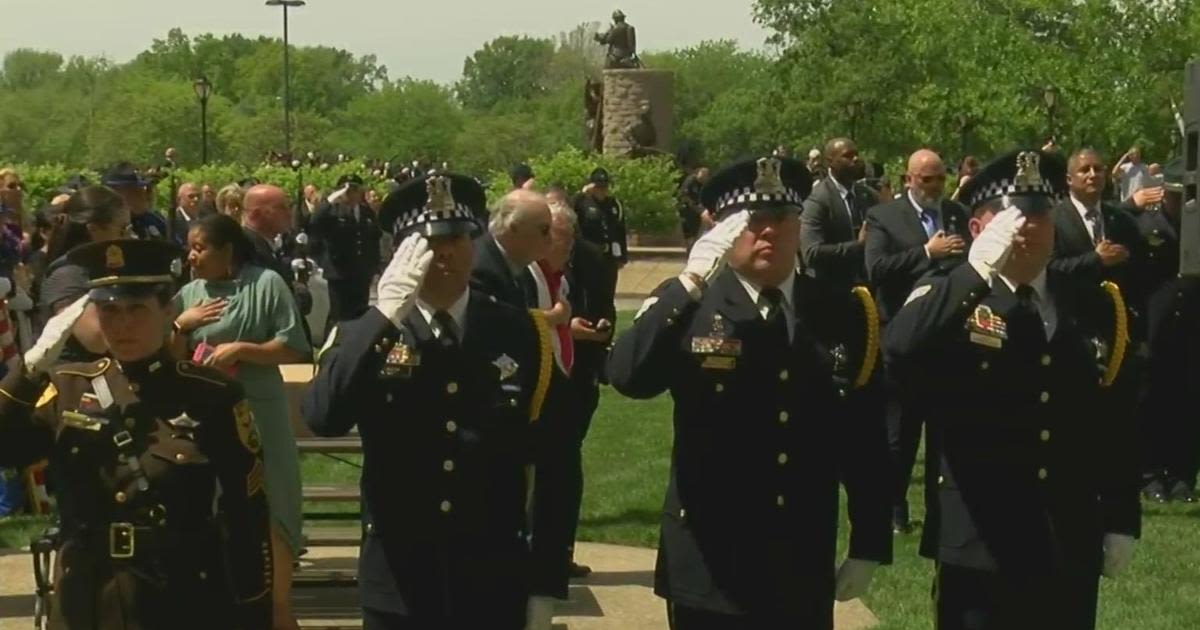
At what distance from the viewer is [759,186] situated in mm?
6621

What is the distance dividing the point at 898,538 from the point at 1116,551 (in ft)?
16.2

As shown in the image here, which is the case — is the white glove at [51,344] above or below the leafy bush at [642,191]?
above

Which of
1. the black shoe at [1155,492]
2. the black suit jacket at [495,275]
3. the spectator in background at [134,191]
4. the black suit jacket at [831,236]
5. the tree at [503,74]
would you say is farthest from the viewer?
the tree at [503,74]

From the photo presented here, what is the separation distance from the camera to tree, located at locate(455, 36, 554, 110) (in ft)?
617

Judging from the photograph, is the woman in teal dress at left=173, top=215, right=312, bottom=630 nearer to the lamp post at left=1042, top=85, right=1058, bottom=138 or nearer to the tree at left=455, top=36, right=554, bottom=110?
the lamp post at left=1042, top=85, right=1058, bottom=138

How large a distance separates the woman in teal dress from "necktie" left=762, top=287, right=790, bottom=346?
3289 mm

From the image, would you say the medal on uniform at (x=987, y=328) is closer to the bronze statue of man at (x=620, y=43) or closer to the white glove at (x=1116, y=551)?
the white glove at (x=1116, y=551)

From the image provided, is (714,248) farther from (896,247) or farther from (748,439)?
(896,247)

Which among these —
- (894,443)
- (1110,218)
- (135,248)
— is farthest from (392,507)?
(1110,218)

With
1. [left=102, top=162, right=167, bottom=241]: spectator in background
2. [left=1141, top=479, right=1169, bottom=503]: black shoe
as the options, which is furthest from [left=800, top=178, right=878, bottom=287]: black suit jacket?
[left=102, top=162, right=167, bottom=241]: spectator in background

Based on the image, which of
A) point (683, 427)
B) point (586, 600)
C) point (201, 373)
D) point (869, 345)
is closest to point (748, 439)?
point (683, 427)

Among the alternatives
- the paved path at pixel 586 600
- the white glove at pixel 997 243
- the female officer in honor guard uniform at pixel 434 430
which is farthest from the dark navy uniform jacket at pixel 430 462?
the paved path at pixel 586 600

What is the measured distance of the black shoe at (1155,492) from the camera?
13781 mm

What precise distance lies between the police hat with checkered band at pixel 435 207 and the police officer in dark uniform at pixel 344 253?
1749 cm
